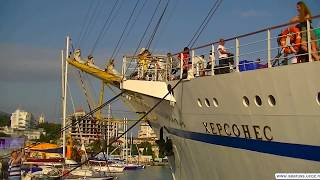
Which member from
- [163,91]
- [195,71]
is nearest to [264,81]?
[195,71]

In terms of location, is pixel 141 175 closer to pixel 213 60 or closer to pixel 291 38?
pixel 213 60

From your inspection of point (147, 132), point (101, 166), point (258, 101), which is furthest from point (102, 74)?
point (147, 132)

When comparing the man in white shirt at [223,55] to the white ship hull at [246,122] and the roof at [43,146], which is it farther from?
the roof at [43,146]

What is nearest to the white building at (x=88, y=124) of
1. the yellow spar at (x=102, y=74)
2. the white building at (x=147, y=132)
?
the yellow spar at (x=102, y=74)

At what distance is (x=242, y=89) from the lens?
9.94 m

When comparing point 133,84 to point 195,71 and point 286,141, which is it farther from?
point 286,141

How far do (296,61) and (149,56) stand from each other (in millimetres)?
6697

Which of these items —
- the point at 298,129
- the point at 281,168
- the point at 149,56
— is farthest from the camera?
the point at 149,56

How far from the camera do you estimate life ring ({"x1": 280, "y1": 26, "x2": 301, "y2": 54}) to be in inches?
359

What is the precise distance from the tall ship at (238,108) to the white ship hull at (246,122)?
18 millimetres

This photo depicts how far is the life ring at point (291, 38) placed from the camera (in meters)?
9.12

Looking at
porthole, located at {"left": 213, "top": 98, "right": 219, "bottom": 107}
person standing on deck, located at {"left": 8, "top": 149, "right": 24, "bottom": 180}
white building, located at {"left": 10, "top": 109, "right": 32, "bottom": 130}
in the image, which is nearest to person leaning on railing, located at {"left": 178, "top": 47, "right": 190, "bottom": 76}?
porthole, located at {"left": 213, "top": 98, "right": 219, "bottom": 107}

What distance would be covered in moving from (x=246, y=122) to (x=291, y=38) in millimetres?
1962

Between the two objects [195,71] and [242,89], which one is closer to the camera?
[242,89]
